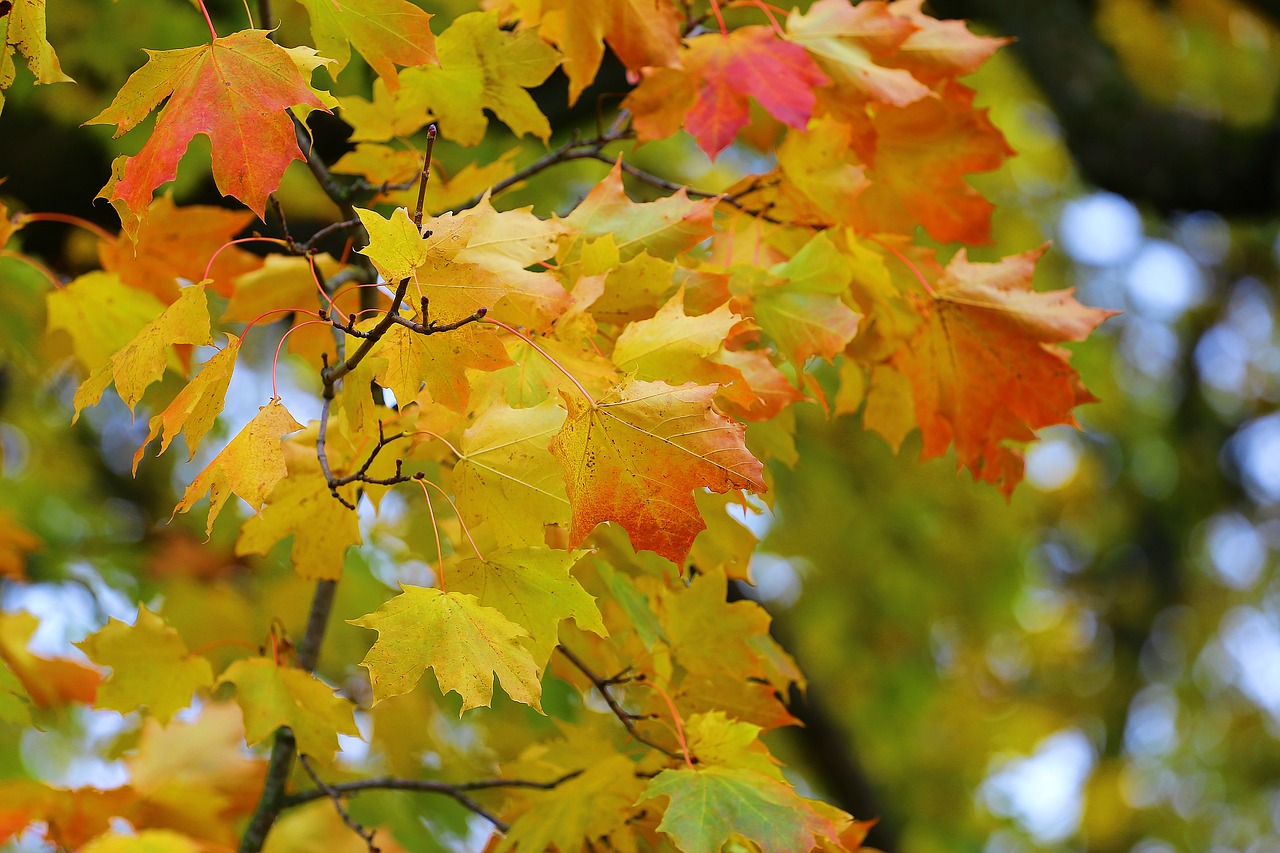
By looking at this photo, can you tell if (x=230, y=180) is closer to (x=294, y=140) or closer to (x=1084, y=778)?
(x=294, y=140)

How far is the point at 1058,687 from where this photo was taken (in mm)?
6246

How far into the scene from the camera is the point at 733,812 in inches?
39.4

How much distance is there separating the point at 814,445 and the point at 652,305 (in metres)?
3.30

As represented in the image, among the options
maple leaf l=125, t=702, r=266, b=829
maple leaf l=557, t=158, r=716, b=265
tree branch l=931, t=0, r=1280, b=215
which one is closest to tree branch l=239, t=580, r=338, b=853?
maple leaf l=125, t=702, r=266, b=829

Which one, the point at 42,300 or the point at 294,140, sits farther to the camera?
the point at 42,300

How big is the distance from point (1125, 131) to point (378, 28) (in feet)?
Result: 6.67

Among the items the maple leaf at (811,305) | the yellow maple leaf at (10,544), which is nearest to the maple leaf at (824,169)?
the maple leaf at (811,305)

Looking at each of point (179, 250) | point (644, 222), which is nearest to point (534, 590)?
point (644, 222)

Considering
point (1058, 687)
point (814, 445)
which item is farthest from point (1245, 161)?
point (1058, 687)

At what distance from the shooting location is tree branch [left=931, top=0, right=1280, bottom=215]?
2395 mm

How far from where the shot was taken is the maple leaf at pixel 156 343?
0.96 metres

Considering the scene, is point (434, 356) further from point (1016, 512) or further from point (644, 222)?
point (1016, 512)

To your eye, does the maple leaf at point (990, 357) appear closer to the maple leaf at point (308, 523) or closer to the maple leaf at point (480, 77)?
the maple leaf at point (480, 77)

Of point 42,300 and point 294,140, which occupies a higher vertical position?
point 294,140
